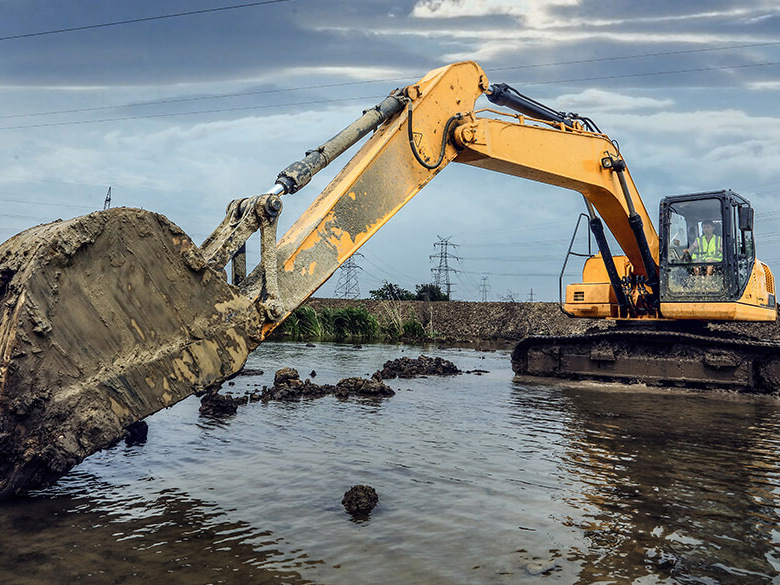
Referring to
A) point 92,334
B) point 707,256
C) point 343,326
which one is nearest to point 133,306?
point 92,334

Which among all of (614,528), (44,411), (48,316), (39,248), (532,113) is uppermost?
(532,113)

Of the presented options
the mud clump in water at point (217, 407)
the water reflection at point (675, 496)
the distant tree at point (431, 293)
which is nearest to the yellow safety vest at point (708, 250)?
the water reflection at point (675, 496)

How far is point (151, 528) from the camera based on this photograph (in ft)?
12.8

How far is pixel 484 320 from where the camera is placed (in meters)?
28.3

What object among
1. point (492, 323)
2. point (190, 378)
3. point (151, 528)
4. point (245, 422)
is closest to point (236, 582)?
point (151, 528)

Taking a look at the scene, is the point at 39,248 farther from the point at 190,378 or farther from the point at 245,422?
the point at 245,422

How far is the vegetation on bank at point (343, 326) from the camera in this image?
22641 millimetres

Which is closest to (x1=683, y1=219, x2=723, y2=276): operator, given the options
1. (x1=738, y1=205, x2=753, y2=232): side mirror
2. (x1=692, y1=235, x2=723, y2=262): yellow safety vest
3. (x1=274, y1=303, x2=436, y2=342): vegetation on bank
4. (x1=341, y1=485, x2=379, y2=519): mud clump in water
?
(x1=692, y1=235, x2=723, y2=262): yellow safety vest

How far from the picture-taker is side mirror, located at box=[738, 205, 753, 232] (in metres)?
10.9

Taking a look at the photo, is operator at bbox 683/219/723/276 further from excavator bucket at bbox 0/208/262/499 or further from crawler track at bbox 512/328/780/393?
excavator bucket at bbox 0/208/262/499

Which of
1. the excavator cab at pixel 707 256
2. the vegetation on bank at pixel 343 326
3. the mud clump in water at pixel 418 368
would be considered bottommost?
the mud clump in water at pixel 418 368

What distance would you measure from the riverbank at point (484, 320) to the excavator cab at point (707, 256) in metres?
13.6

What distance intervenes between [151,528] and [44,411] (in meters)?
0.90

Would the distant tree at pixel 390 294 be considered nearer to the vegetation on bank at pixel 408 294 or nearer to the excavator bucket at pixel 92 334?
the vegetation on bank at pixel 408 294
